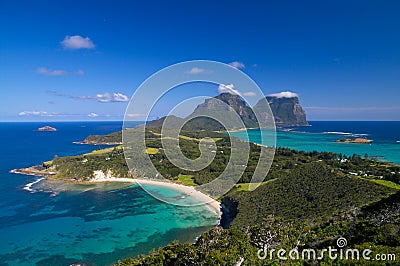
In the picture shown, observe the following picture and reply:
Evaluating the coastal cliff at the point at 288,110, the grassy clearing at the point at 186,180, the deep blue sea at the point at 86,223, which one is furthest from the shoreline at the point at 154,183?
the coastal cliff at the point at 288,110

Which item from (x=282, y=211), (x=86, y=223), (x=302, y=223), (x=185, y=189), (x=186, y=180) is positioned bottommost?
(x=86, y=223)

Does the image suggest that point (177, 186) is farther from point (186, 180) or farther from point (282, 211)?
point (282, 211)

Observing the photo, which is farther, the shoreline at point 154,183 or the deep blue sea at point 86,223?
the shoreline at point 154,183

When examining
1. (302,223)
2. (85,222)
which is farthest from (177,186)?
(302,223)

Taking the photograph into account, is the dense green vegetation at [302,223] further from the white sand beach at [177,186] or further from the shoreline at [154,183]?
the shoreline at [154,183]

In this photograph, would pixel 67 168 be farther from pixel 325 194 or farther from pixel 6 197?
pixel 325 194

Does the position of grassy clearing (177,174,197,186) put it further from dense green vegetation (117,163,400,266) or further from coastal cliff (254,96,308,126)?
coastal cliff (254,96,308,126)
